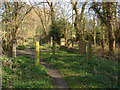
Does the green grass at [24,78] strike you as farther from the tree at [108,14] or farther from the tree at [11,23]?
the tree at [108,14]

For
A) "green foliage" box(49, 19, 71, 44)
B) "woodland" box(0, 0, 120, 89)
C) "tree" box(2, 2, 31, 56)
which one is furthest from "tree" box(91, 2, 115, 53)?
"tree" box(2, 2, 31, 56)

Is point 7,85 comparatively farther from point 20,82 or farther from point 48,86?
point 48,86

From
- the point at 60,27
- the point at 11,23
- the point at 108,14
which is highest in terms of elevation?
the point at 108,14

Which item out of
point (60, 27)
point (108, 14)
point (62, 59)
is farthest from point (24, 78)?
point (60, 27)

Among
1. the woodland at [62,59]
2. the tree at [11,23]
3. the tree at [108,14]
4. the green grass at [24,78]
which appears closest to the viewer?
the green grass at [24,78]

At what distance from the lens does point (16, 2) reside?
10812 millimetres

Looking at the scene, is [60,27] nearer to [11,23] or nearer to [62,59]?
[62,59]

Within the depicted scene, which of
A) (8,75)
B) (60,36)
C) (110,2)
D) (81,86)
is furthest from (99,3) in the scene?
(8,75)

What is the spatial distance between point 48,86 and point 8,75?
2108 mm

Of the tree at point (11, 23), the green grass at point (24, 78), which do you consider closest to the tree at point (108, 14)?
the tree at point (11, 23)

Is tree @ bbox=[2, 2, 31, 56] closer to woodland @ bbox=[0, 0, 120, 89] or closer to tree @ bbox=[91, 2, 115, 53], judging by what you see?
woodland @ bbox=[0, 0, 120, 89]

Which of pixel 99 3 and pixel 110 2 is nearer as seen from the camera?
pixel 110 2

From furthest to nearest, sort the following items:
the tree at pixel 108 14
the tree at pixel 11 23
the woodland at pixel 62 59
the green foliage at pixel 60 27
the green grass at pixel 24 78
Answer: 1. the green foliage at pixel 60 27
2. the tree at pixel 108 14
3. the tree at pixel 11 23
4. the woodland at pixel 62 59
5. the green grass at pixel 24 78

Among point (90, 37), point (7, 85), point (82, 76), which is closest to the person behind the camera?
point (7, 85)
